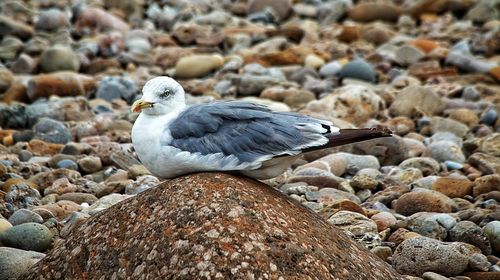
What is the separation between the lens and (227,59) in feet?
46.3

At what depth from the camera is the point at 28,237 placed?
21.5 feet

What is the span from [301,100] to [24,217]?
5.59 m

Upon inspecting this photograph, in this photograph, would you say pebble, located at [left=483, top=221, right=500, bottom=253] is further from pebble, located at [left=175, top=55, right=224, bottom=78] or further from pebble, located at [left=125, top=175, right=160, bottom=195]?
pebble, located at [left=175, top=55, right=224, bottom=78]

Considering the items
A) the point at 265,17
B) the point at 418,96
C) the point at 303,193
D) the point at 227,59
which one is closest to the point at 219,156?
the point at 303,193

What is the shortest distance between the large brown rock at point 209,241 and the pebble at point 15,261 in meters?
0.45

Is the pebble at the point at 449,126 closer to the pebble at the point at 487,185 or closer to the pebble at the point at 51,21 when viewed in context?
the pebble at the point at 487,185

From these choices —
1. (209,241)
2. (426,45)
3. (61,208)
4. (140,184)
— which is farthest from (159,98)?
(426,45)

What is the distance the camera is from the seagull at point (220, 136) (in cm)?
560

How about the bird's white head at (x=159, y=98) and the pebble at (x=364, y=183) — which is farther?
the pebble at (x=364, y=183)

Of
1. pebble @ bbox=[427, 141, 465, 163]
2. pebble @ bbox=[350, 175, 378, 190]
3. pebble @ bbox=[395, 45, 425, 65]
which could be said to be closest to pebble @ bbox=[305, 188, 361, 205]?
pebble @ bbox=[350, 175, 378, 190]

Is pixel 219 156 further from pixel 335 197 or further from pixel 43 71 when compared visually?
pixel 43 71

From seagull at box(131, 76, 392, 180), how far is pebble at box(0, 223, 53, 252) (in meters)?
1.38

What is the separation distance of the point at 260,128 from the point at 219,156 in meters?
0.33

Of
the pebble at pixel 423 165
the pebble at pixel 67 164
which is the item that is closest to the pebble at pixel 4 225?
the pebble at pixel 67 164
